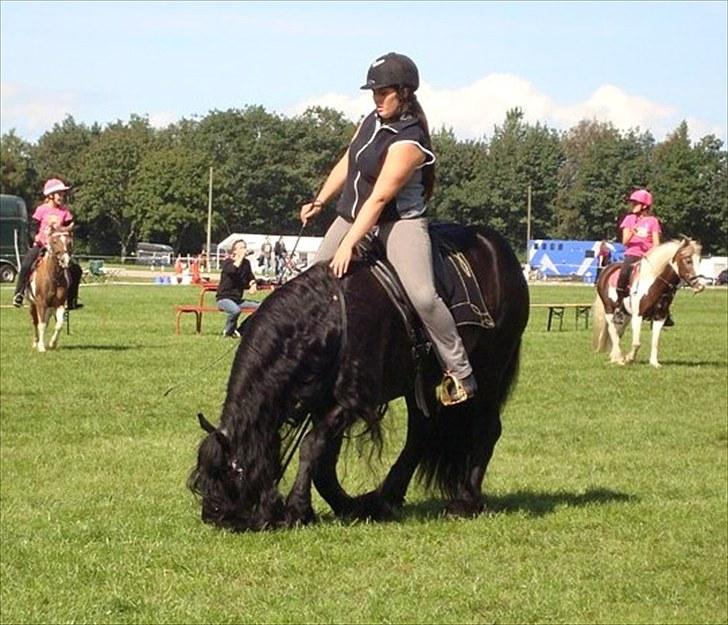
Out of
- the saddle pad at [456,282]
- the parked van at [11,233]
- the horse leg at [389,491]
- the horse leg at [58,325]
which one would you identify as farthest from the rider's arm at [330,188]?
the parked van at [11,233]

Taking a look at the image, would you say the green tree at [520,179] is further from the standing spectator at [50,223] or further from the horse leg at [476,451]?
the horse leg at [476,451]

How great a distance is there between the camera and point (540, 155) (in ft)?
348

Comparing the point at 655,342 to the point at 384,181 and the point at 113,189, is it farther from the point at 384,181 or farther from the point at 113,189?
the point at 113,189

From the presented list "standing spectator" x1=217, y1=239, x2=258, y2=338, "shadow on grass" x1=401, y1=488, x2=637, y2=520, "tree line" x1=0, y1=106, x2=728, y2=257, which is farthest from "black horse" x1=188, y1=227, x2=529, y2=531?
"tree line" x1=0, y1=106, x2=728, y2=257

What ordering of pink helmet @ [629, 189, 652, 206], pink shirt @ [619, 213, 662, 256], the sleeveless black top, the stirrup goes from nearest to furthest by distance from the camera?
1. the sleeveless black top
2. the stirrup
3. pink helmet @ [629, 189, 652, 206]
4. pink shirt @ [619, 213, 662, 256]

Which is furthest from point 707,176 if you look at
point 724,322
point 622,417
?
point 622,417

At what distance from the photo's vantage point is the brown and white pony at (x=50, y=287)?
25031 mm

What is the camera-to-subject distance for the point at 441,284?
8039 millimetres

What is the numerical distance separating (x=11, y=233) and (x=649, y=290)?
4805cm

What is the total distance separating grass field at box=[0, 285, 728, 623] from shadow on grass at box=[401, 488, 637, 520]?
0.03 meters

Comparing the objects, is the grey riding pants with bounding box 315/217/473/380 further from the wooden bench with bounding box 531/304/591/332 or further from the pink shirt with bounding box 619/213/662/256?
the wooden bench with bounding box 531/304/591/332

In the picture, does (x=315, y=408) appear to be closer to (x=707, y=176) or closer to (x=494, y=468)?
(x=494, y=468)

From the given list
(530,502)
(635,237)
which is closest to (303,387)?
(530,502)

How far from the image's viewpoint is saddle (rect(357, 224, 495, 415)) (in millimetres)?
7699
